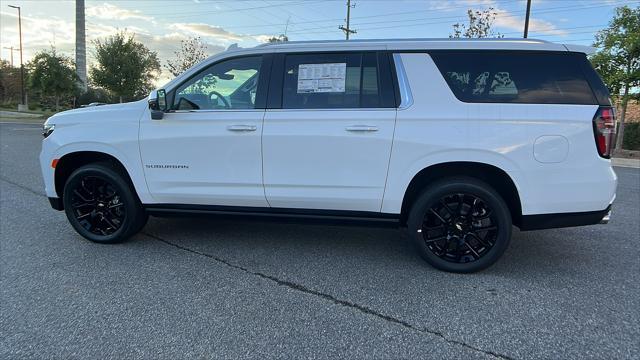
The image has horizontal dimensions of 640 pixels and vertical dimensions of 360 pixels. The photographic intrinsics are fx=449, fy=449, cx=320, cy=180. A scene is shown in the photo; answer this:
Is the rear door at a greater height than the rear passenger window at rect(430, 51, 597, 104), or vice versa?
the rear passenger window at rect(430, 51, 597, 104)

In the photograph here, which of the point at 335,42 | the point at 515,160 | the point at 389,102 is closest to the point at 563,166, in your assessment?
the point at 515,160

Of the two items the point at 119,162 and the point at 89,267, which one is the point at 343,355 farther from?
the point at 119,162

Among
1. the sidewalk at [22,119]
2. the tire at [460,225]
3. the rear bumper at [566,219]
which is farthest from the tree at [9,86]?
the rear bumper at [566,219]

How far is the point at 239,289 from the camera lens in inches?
141

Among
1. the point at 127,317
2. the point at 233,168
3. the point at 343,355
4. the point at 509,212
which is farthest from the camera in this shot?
the point at 233,168

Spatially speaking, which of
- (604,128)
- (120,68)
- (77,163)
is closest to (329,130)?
(604,128)

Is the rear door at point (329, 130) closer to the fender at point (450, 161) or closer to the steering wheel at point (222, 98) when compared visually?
the fender at point (450, 161)

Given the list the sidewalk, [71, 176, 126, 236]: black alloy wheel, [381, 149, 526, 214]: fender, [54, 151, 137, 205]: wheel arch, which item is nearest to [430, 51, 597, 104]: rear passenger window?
[381, 149, 526, 214]: fender

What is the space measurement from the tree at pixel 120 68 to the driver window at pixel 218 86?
31.7 m

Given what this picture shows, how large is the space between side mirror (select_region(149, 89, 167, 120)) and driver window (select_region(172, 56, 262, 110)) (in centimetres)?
11

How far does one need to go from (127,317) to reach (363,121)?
2.37m

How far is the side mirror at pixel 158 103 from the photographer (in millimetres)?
4180

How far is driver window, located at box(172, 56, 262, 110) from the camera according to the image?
168 inches

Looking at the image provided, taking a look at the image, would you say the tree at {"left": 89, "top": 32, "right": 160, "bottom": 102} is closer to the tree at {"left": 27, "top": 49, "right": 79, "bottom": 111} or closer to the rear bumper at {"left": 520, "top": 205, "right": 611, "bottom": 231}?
the tree at {"left": 27, "top": 49, "right": 79, "bottom": 111}
